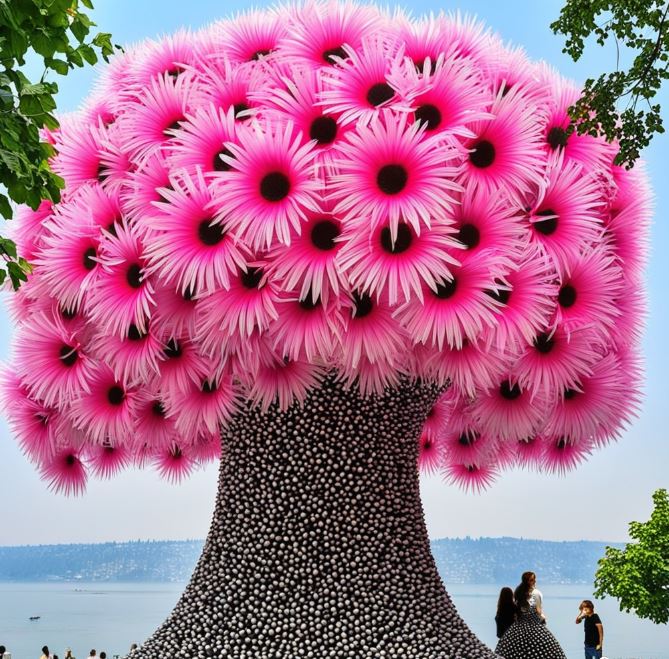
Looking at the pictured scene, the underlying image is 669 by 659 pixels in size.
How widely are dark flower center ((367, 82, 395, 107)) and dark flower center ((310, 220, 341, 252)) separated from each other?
3.24ft

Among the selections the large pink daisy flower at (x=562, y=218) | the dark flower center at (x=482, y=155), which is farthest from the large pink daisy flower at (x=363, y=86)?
the large pink daisy flower at (x=562, y=218)

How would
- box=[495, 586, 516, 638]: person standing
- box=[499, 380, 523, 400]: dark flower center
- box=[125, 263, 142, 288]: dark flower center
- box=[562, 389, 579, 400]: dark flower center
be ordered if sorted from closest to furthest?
box=[125, 263, 142, 288]: dark flower center < box=[499, 380, 523, 400]: dark flower center < box=[562, 389, 579, 400]: dark flower center < box=[495, 586, 516, 638]: person standing

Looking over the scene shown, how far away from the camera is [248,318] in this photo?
651cm

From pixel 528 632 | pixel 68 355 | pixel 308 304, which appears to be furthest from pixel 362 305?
pixel 528 632

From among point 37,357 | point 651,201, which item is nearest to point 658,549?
point 651,201

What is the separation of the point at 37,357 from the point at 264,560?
8.79 ft

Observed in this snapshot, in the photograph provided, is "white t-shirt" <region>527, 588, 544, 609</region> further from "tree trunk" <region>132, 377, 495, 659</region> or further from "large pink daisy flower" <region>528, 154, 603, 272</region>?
"large pink daisy flower" <region>528, 154, 603, 272</region>

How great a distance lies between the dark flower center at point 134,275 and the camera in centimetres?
708

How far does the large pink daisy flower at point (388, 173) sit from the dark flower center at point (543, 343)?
5.56ft

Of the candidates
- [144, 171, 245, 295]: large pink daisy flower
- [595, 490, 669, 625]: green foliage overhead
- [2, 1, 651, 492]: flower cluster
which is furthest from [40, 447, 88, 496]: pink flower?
[595, 490, 669, 625]: green foliage overhead

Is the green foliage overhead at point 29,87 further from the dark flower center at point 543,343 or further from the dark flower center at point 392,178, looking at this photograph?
the dark flower center at point 543,343

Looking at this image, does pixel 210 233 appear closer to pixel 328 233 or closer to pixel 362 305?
pixel 328 233

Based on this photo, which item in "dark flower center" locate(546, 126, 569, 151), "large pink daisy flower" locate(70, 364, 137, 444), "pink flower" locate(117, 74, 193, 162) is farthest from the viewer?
"large pink daisy flower" locate(70, 364, 137, 444)

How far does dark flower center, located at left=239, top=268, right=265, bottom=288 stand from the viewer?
660cm
